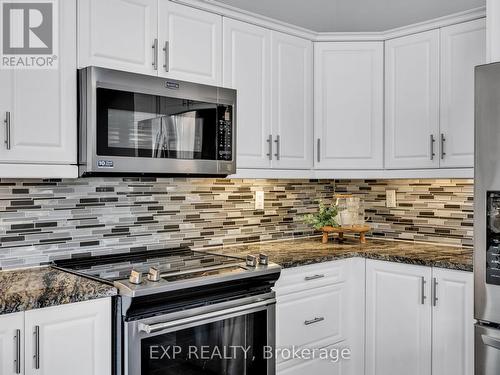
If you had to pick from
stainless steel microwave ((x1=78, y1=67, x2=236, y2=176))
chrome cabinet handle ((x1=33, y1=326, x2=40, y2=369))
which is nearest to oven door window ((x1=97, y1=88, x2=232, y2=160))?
stainless steel microwave ((x1=78, y1=67, x2=236, y2=176))

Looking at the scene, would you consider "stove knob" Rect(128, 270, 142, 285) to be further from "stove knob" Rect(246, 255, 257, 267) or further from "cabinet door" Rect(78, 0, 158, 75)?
"cabinet door" Rect(78, 0, 158, 75)

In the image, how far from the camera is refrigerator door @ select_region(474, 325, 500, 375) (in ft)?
7.37

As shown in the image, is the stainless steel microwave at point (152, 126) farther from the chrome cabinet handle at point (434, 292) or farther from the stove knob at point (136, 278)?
the chrome cabinet handle at point (434, 292)

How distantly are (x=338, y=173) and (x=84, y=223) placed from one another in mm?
1582

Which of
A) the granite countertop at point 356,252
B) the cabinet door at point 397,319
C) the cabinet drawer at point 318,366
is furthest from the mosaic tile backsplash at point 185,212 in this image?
the cabinet drawer at point 318,366

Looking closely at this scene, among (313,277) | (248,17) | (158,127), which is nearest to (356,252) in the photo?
(313,277)

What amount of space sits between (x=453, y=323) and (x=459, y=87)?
4.18ft

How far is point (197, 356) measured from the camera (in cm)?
221

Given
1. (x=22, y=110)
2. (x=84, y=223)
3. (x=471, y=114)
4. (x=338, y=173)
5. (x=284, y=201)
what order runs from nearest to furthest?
(x=22, y=110) → (x=84, y=223) → (x=471, y=114) → (x=338, y=173) → (x=284, y=201)

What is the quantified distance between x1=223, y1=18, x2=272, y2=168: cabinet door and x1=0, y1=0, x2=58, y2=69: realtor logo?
94 centimetres

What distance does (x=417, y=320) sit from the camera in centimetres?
273

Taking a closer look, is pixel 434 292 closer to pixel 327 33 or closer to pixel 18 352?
pixel 327 33

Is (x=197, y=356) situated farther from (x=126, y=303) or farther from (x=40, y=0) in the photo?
(x=40, y=0)

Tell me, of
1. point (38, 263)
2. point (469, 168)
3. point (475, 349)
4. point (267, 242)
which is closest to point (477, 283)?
point (475, 349)
